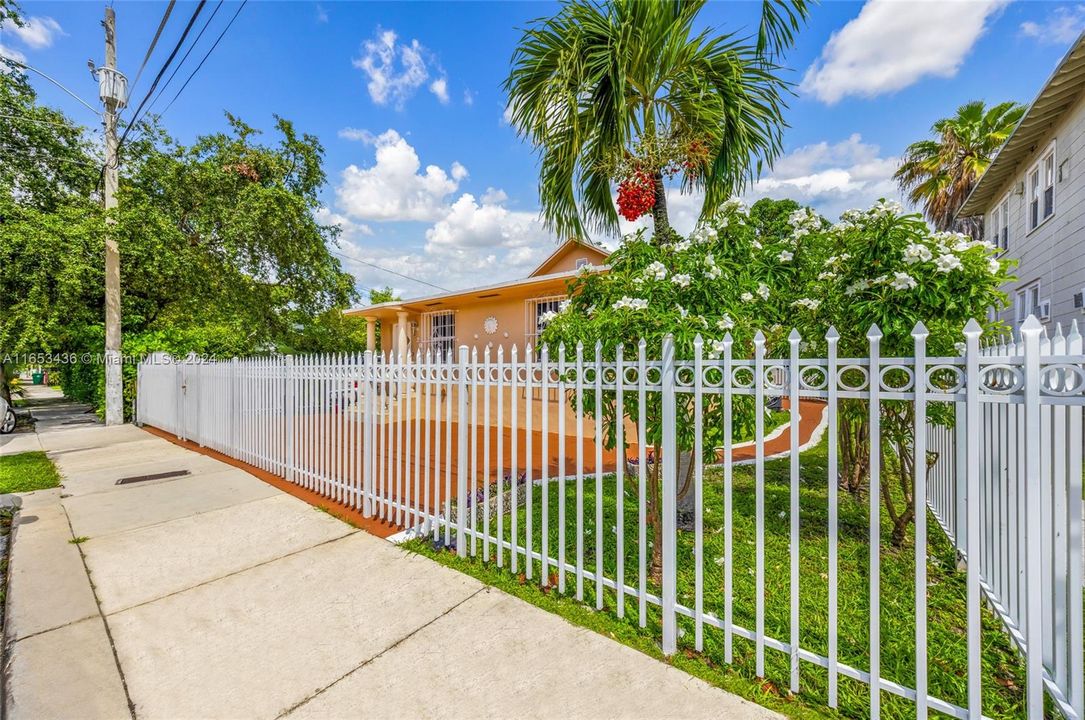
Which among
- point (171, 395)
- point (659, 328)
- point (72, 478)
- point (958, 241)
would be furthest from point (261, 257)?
point (958, 241)

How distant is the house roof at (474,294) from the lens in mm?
11039

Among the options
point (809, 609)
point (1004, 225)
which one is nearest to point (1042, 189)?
point (1004, 225)

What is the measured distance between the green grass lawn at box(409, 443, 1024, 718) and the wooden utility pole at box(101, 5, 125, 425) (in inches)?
473

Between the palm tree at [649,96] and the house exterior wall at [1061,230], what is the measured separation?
5.77 m

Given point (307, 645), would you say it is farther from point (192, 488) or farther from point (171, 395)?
point (171, 395)

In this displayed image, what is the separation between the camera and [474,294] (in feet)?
41.9

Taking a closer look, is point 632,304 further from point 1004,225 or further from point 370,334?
point 370,334

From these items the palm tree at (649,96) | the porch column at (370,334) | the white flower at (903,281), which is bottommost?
the white flower at (903,281)

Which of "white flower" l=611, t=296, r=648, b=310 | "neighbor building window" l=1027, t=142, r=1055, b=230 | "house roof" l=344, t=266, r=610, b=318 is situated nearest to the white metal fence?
"white flower" l=611, t=296, r=648, b=310

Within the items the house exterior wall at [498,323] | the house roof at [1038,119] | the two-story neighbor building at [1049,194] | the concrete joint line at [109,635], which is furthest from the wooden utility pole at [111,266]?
the house roof at [1038,119]

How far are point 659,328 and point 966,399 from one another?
1399 mm

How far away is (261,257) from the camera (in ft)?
46.6

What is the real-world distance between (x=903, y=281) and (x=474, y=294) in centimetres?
1090

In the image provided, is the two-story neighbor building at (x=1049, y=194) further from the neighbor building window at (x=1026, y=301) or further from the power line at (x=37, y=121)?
the power line at (x=37, y=121)
